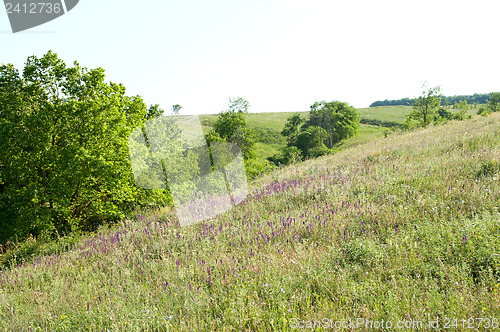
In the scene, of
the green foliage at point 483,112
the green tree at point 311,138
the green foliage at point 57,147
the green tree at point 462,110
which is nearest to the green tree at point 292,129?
the green tree at point 311,138

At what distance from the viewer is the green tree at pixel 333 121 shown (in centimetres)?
7712

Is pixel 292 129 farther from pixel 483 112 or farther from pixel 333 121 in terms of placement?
pixel 483 112

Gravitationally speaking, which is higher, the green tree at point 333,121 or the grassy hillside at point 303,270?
the green tree at point 333,121

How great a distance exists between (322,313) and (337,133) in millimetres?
79862

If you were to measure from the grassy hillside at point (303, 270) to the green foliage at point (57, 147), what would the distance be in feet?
23.0

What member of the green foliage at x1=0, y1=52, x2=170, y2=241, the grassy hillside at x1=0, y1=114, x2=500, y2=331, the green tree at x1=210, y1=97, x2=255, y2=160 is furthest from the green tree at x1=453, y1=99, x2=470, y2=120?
the green foliage at x1=0, y1=52, x2=170, y2=241

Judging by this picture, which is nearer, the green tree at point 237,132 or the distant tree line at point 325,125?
the green tree at point 237,132

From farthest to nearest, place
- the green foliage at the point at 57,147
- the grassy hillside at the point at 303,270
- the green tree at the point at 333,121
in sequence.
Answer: the green tree at the point at 333,121 < the green foliage at the point at 57,147 < the grassy hillside at the point at 303,270

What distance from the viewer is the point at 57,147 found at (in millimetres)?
12133

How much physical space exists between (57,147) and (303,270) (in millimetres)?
12736

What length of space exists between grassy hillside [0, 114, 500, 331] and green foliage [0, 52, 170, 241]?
701cm

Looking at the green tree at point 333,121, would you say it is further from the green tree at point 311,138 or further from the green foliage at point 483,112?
the green foliage at point 483,112

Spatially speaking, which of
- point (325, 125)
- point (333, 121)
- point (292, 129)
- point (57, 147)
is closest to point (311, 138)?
point (292, 129)

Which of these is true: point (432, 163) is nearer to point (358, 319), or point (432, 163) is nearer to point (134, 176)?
point (358, 319)
